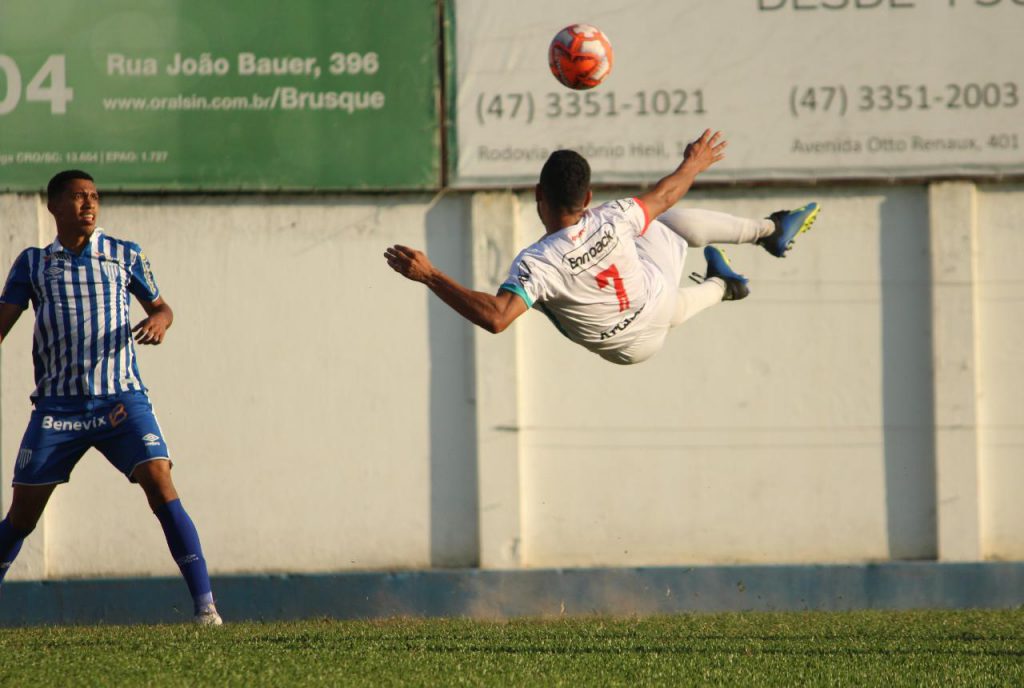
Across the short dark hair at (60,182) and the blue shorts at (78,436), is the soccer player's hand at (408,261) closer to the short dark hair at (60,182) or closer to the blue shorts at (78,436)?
the blue shorts at (78,436)

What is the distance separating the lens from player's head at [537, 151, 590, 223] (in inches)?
253

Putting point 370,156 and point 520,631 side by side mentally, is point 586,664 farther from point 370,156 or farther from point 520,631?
point 370,156

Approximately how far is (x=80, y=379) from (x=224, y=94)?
138 inches

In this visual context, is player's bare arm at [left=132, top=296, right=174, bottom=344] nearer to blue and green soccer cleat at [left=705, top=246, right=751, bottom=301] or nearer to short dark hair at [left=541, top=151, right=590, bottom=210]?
short dark hair at [left=541, top=151, right=590, bottom=210]

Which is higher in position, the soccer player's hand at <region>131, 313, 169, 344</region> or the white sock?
the white sock

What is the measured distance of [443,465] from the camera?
33.0 feet

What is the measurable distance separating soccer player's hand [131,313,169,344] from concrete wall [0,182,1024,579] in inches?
118

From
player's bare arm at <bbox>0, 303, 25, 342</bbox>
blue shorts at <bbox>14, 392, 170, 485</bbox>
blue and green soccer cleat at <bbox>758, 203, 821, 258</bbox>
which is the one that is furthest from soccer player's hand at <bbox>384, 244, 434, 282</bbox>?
blue and green soccer cleat at <bbox>758, 203, 821, 258</bbox>

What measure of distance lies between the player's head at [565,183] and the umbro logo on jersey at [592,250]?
0.51ft

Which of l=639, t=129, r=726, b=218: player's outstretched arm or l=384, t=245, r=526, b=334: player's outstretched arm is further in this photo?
l=639, t=129, r=726, b=218: player's outstretched arm

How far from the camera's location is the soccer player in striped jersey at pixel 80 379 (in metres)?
7.07

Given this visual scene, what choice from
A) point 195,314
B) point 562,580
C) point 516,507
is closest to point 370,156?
point 195,314

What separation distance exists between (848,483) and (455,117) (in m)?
3.95

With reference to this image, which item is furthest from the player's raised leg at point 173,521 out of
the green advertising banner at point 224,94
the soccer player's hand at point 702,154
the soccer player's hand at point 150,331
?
the green advertising banner at point 224,94
